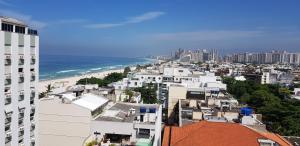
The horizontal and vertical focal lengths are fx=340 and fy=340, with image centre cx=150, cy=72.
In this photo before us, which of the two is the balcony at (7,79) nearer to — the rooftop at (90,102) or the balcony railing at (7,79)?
the balcony railing at (7,79)

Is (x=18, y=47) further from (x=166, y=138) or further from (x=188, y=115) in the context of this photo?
(x=188, y=115)

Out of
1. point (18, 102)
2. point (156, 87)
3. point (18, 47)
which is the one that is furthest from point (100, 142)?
point (156, 87)

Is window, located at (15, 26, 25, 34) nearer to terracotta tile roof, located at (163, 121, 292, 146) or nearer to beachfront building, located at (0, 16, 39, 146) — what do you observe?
beachfront building, located at (0, 16, 39, 146)

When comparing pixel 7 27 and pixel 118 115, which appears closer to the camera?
pixel 7 27

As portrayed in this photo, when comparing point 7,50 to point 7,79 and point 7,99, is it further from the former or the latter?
point 7,99

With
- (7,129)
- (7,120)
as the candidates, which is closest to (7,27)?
(7,120)

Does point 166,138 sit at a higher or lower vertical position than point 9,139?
lower
